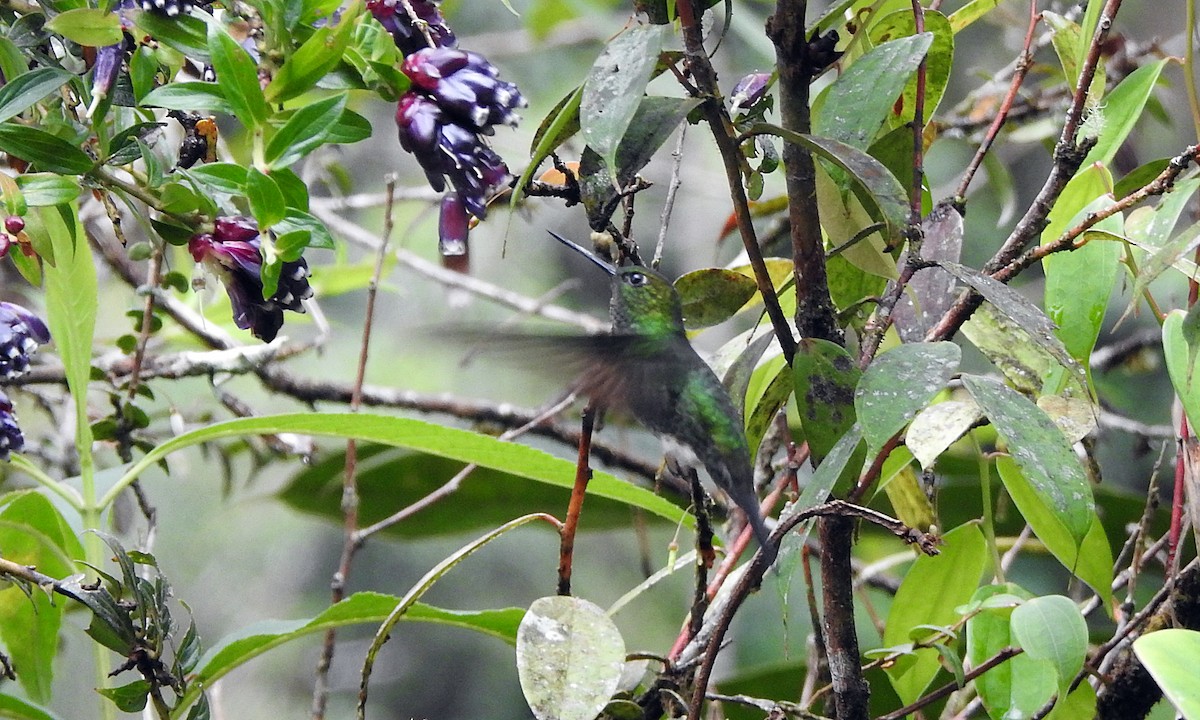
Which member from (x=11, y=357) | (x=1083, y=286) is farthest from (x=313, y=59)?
(x=1083, y=286)

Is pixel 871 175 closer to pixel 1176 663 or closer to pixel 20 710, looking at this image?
pixel 1176 663

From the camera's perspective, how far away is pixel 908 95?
0.89m

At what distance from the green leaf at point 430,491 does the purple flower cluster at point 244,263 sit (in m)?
1.22

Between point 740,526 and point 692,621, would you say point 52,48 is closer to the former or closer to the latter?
point 692,621

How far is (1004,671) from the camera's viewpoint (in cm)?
86

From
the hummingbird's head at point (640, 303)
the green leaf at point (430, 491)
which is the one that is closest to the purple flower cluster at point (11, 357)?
the hummingbird's head at point (640, 303)

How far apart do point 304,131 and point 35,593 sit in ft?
2.02

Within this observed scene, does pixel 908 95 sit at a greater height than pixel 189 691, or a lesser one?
greater

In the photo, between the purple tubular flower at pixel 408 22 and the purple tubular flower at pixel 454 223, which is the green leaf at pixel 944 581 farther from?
the purple tubular flower at pixel 408 22

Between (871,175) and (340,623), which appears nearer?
(871,175)

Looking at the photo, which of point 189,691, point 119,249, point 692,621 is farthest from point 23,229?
point 119,249

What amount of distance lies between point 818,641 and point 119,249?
145 centimetres

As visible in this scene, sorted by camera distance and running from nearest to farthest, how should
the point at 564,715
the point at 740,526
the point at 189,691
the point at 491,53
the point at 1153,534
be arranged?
the point at 564,715, the point at 189,691, the point at 740,526, the point at 1153,534, the point at 491,53

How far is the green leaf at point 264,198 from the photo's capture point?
0.67 meters
